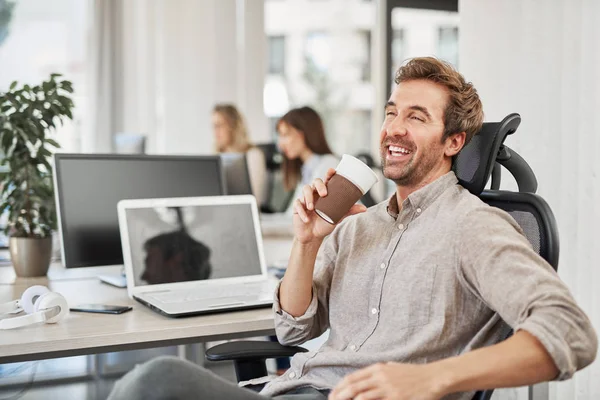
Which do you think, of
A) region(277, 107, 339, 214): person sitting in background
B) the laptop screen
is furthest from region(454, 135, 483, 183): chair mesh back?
region(277, 107, 339, 214): person sitting in background

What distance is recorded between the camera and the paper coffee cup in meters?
1.53

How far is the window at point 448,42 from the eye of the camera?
7.38 meters

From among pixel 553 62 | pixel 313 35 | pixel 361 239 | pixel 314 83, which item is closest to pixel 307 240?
pixel 361 239

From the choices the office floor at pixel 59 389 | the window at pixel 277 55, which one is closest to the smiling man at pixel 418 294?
the office floor at pixel 59 389

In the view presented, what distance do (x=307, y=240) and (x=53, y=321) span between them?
0.64 meters

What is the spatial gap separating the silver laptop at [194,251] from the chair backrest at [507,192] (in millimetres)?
679

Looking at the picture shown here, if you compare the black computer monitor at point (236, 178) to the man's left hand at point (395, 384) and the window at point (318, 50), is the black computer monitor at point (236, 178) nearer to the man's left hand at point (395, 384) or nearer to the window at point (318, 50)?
the man's left hand at point (395, 384)

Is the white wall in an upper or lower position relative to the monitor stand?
upper

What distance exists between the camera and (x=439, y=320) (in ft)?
5.01

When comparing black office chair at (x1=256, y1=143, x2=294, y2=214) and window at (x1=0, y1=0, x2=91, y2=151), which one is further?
window at (x1=0, y1=0, x2=91, y2=151)

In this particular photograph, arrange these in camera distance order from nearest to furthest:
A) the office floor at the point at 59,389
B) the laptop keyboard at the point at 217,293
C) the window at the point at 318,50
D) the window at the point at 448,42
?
1. the laptop keyboard at the point at 217,293
2. the office floor at the point at 59,389
3. the window at the point at 448,42
4. the window at the point at 318,50

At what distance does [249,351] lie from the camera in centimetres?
175

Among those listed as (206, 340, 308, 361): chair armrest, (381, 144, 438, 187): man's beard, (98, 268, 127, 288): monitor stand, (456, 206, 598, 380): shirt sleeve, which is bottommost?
(206, 340, 308, 361): chair armrest

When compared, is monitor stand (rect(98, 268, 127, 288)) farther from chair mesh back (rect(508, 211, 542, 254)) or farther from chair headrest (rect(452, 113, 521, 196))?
chair mesh back (rect(508, 211, 542, 254))
